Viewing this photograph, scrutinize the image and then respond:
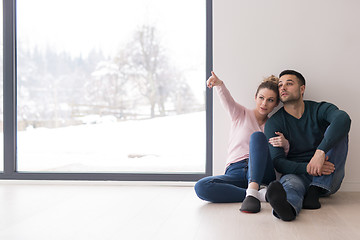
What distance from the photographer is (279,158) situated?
2277 millimetres

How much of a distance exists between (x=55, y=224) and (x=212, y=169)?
1.27 meters

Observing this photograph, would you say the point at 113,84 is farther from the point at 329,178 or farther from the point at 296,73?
the point at 329,178

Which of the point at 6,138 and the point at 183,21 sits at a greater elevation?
the point at 183,21

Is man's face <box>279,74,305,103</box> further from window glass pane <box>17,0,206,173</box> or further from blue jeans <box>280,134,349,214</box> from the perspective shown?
window glass pane <box>17,0,206,173</box>

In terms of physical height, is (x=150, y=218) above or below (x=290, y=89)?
below

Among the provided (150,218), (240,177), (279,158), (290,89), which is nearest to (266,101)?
(290,89)

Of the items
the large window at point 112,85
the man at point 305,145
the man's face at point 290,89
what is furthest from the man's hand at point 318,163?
the large window at point 112,85

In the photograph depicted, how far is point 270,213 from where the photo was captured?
1.93 meters

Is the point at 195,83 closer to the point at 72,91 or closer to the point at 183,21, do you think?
the point at 183,21

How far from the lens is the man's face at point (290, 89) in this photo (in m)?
2.37

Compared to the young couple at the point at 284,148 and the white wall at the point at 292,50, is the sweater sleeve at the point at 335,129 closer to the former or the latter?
the young couple at the point at 284,148

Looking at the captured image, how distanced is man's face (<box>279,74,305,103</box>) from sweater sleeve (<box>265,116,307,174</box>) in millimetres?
143

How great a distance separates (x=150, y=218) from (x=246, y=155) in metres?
0.83

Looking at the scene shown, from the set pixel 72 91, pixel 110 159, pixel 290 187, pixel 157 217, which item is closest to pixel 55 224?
pixel 157 217
